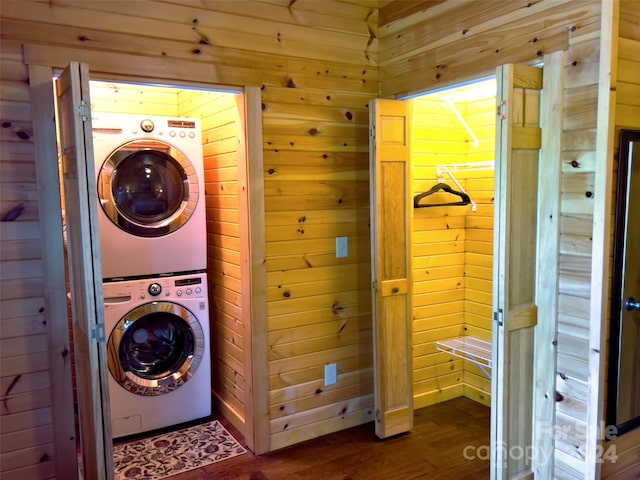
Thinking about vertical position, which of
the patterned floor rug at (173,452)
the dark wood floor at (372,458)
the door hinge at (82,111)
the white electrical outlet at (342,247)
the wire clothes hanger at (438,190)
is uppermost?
the door hinge at (82,111)

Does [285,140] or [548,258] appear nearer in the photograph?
[548,258]

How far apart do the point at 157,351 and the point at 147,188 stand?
42.1 inches

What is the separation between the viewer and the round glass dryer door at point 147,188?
2.93 meters

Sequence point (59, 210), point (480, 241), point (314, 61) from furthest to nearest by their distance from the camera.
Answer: point (480, 241)
point (314, 61)
point (59, 210)

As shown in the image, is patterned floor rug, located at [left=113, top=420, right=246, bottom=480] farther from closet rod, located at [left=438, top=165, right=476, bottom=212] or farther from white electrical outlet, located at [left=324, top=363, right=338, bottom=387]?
closet rod, located at [left=438, top=165, right=476, bottom=212]

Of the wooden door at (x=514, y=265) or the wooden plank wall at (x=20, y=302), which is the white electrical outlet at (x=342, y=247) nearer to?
the wooden door at (x=514, y=265)

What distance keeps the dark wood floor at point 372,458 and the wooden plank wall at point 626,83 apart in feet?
2.21

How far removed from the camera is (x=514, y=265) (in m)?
2.17

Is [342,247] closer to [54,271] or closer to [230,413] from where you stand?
[230,413]

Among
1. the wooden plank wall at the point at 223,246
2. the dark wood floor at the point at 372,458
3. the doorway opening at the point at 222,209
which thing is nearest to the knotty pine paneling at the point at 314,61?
the dark wood floor at the point at 372,458

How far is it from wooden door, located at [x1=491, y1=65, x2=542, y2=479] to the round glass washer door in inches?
76.3

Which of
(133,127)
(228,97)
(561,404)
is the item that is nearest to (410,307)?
(561,404)

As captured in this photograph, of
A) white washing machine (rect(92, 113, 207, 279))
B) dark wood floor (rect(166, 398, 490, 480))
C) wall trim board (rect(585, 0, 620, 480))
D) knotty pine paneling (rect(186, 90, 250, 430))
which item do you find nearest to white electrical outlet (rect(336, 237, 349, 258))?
knotty pine paneling (rect(186, 90, 250, 430))

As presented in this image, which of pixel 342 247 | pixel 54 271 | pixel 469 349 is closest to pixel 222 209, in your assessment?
pixel 342 247
